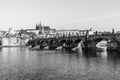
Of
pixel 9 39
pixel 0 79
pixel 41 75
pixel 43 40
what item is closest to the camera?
pixel 0 79

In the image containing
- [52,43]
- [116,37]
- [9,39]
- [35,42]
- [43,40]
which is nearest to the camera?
[116,37]

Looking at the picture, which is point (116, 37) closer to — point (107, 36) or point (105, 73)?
point (107, 36)

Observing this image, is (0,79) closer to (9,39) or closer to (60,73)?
(60,73)

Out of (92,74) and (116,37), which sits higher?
(116,37)

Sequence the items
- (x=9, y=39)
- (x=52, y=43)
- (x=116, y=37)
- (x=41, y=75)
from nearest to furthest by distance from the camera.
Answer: (x=41, y=75), (x=116, y=37), (x=52, y=43), (x=9, y=39)

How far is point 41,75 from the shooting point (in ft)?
107

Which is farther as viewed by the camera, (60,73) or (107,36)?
(107,36)

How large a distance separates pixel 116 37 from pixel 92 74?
4671 cm

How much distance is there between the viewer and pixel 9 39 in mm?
177000

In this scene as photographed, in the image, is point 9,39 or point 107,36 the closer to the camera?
point 107,36

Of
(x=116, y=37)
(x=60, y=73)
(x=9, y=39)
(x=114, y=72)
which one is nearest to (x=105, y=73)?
(x=114, y=72)

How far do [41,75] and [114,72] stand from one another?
41.7 feet

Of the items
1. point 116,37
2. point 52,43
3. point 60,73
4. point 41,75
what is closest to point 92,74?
point 60,73

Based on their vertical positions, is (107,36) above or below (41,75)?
above
